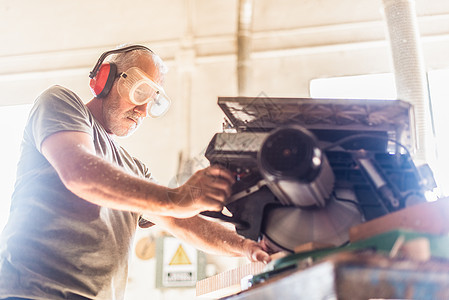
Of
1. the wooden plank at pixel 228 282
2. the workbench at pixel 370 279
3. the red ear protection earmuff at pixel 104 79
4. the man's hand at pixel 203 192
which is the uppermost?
the red ear protection earmuff at pixel 104 79

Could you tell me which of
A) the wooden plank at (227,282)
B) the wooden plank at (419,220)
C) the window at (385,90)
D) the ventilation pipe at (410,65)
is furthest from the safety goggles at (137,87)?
the window at (385,90)

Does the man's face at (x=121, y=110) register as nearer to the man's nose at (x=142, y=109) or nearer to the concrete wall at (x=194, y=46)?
the man's nose at (x=142, y=109)

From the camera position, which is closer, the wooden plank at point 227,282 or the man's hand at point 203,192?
the man's hand at point 203,192

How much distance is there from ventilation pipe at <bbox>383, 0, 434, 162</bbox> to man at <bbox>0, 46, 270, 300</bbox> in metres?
1.51

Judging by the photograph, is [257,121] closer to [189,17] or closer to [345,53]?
[345,53]

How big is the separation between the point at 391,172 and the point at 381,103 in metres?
0.14

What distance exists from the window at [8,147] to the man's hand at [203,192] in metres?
3.02

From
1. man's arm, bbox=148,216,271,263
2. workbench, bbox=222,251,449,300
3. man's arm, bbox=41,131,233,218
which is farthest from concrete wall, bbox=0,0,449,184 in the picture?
workbench, bbox=222,251,449,300

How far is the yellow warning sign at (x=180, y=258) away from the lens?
329 centimetres

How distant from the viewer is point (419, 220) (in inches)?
29.1

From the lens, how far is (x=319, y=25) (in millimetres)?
3643

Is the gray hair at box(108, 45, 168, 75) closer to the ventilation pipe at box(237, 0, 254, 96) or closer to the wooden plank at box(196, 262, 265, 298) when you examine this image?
the wooden plank at box(196, 262, 265, 298)

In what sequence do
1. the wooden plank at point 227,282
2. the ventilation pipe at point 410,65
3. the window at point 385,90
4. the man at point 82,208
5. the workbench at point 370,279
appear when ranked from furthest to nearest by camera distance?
the window at point 385,90, the ventilation pipe at point 410,65, the wooden plank at point 227,282, the man at point 82,208, the workbench at point 370,279

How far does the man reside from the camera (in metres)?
1.06
